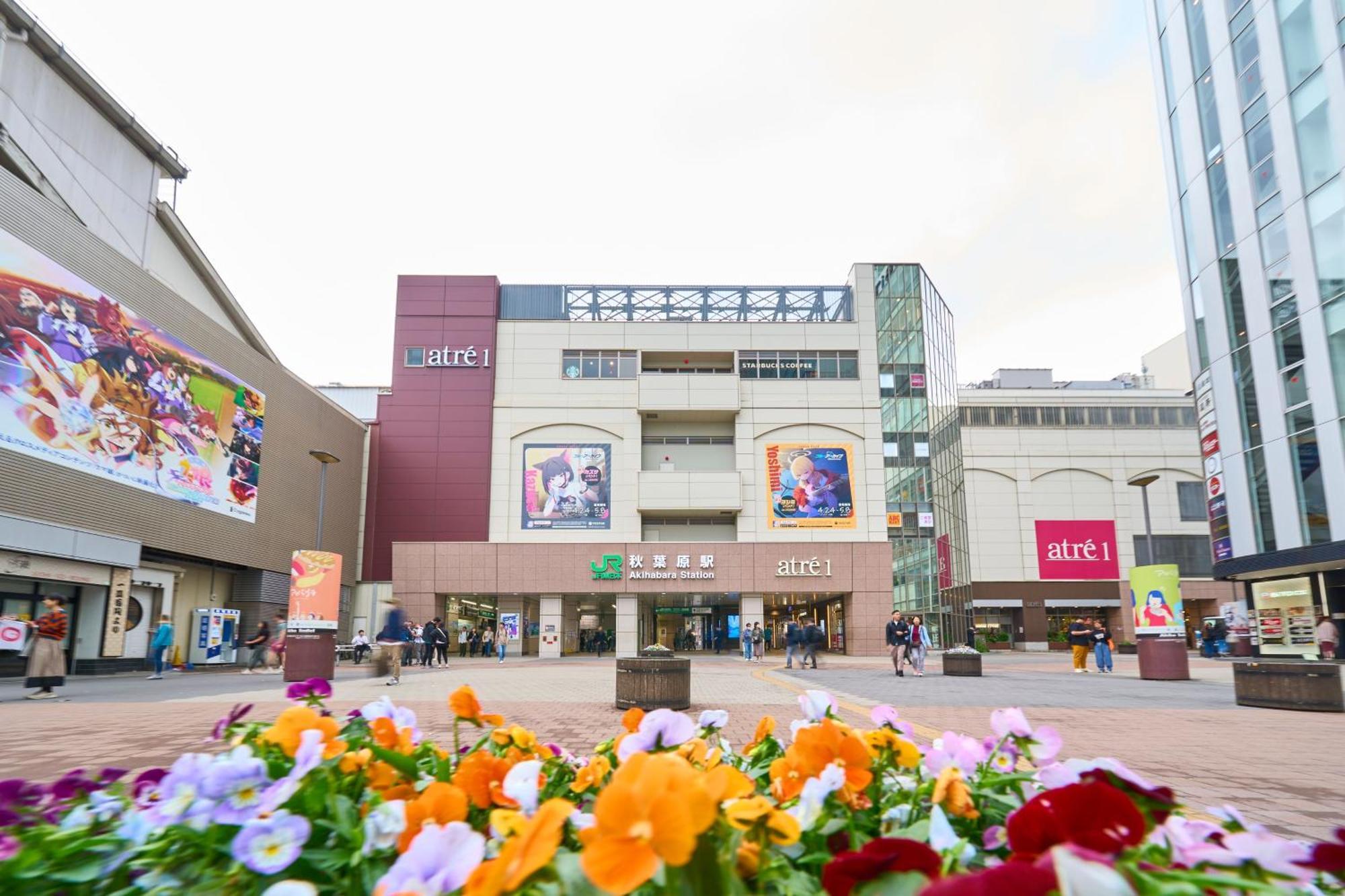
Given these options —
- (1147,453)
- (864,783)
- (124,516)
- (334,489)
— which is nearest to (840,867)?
(864,783)

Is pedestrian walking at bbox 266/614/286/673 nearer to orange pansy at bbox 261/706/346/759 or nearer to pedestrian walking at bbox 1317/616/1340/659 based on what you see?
orange pansy at bbox 261/706/346/759

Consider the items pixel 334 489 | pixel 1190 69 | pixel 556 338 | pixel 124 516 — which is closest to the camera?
pixel 124 516

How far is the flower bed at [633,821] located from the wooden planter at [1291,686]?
42.9ft

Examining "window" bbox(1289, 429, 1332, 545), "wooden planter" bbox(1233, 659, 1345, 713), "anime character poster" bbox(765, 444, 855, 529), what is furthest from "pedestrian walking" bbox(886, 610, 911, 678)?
"anime character poster" bbox(765, 444, 855, 529)

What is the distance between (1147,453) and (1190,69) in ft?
95.5

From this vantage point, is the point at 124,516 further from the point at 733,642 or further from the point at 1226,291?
the point at 1226,291

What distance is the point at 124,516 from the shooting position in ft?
74.0

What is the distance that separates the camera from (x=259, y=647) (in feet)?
78.9

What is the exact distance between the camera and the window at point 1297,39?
22812mm

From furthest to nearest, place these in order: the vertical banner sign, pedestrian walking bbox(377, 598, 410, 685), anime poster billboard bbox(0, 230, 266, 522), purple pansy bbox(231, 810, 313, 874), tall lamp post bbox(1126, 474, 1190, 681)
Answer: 1. the vertical banner sign
2. anime poster billboard bbox(0, 230, 266, 522)
3. tall lamp post bbox(1126, 474, 1190, 681)
4. pedestrian walking bbox(377, 598, 410, 685)
5. purple pansy bbox(231, 810, 313, 874)

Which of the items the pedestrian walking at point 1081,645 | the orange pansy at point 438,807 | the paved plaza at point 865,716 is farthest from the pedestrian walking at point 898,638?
the orange pansy at point 438,807

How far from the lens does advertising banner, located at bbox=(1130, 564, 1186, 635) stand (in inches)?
723

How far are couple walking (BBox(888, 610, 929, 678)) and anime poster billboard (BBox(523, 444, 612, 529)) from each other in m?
18.3

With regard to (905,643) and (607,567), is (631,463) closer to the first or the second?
(607,567)
